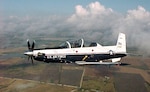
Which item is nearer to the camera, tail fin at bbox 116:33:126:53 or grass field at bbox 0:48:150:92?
tail fin at bbox 116:33:126:53

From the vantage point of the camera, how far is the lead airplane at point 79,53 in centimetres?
3225

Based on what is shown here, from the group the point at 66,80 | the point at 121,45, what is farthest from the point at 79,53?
the point at 66,80

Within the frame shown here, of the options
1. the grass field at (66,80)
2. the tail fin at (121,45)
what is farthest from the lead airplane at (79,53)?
the grass field at (66,80)

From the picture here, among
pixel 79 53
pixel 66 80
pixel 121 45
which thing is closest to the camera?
pixel 79 53

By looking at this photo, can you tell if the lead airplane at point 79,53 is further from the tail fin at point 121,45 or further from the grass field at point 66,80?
the grass field at point 66,80

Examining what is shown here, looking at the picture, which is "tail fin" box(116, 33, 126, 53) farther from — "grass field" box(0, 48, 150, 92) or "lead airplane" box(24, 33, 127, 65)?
"grass field" box(0, 48, 150, 92)

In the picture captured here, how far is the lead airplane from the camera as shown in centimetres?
3225

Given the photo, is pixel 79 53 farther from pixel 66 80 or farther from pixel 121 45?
pixel 66 80

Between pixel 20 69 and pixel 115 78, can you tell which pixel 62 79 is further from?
pixel 20 69

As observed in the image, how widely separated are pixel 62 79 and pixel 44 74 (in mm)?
15878

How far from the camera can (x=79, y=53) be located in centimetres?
3409

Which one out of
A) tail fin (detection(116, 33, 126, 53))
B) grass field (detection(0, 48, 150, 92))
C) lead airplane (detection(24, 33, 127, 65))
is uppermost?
tail fin (detection(116, 33, 126, 53))

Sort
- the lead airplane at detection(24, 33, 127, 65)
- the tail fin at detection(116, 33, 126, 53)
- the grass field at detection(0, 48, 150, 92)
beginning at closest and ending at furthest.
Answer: the lead airplane at detection(24, 33, 127, 65) < the tail fin at detection(116, 33, 126, 53) < the grass field at detection(0, 48, 150, 92)

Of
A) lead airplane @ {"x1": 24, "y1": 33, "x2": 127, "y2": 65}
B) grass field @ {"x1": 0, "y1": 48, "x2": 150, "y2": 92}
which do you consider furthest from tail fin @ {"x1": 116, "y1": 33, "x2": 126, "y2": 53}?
grass field @ {"x1": 0, "y1": 48, "x2": 150, "y2": 92}
